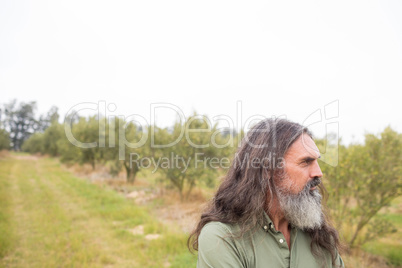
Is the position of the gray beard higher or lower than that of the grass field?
higher

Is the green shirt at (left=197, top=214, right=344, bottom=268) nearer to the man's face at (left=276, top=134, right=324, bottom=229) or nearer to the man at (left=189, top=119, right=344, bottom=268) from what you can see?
the man at (left=189, top=119, right=344, bottom=268)

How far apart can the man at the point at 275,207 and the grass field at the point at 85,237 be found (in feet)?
12.1

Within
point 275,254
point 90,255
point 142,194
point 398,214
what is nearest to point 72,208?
point 142,194

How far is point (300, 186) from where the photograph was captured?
1.69m

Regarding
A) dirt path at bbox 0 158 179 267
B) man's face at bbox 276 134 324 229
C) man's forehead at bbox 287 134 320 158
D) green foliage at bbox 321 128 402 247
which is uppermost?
man's forehead at bbox 287 134 320 158

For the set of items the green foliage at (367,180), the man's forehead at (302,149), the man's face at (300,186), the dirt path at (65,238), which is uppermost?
the man's forehead at (302,149)

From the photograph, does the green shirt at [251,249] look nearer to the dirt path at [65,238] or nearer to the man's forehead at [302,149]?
the man's forehead at [302,149]

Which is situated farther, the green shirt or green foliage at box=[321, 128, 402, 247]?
green foliage at box=[321, 128, 402, 247]

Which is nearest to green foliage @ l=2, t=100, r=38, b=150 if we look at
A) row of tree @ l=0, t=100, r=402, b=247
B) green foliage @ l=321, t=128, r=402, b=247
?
row of tree @ l=0, t=100, r=402, b=247

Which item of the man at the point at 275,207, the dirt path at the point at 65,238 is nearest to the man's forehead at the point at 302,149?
the man at the point at 275,207

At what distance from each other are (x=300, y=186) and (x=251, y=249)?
1.86 feet

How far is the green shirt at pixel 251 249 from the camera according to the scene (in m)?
1.39

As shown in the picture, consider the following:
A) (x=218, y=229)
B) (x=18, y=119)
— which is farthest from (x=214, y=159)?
(x=18, y=119)

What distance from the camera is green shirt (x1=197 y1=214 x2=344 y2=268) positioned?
139 centimetres
